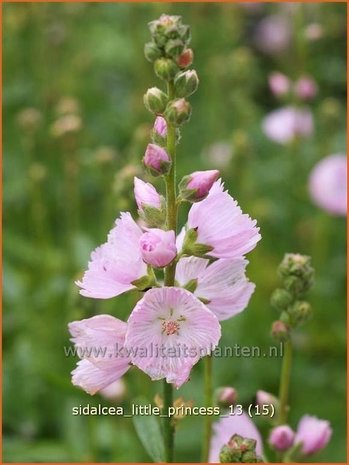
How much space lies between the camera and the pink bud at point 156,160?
4.32 feet

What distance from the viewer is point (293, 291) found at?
1.65 metres

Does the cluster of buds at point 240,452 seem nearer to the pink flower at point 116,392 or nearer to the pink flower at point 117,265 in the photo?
the pink flower at point 117,265

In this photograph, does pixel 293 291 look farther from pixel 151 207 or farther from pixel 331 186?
pixel 331 186

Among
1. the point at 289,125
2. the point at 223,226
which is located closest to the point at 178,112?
the point at 223,226

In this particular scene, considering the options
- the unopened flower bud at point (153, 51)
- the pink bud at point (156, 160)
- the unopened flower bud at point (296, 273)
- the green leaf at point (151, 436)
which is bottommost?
the green leaf at point (151, 436)

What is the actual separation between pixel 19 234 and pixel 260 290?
3.37 ft

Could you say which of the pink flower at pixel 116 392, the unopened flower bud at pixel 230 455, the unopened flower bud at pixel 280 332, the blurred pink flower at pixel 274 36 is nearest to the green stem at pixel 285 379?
the unopened flower bud at pixel 280 332

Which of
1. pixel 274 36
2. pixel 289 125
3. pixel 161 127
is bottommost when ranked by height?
pixel 161 127

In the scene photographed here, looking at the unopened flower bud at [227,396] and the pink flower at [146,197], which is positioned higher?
the pink flower at [146,197]

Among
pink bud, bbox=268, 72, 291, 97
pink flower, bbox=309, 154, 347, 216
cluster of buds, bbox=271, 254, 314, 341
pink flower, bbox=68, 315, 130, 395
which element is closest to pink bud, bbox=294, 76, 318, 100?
pink bud, bbox=268, 72, 291, 97

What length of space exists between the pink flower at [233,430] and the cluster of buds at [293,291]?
6.9 inches

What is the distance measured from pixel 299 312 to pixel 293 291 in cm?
4

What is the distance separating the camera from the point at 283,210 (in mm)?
3688

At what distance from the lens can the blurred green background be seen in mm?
2744
